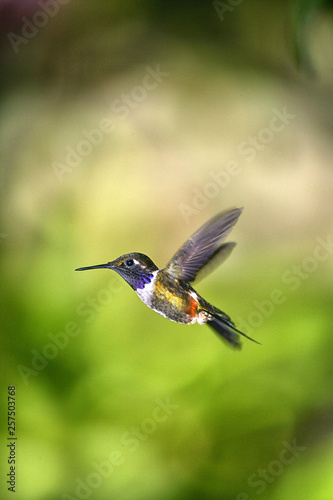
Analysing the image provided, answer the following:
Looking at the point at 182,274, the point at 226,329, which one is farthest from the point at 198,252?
the point at 226,329

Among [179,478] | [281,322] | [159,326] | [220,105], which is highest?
[220,105]

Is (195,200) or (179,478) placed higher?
(195,200)

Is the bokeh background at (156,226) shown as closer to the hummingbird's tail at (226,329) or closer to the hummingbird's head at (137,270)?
the hummingbird's tail at (226,329)

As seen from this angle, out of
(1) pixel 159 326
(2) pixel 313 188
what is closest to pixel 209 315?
(1) pixel 159 326

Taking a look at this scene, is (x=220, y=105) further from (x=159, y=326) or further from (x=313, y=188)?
(x=159, y=326)

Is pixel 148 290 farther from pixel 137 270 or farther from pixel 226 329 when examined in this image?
pixel 226 329

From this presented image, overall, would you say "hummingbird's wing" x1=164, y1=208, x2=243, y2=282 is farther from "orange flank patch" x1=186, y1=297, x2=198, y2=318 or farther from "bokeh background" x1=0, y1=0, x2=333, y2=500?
"bokeh background" x1=0, y1=0, x2=333, y2=500

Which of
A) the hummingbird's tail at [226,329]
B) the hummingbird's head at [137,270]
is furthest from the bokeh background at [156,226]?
the hummingbird's head at [137,270]
